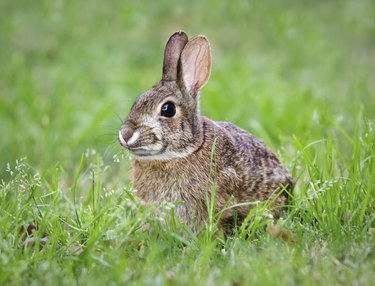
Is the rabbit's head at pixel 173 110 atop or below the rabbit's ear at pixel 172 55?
below

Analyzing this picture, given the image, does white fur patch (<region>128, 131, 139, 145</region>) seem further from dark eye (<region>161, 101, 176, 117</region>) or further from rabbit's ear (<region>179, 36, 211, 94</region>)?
rabbit's ear (<region>179, 36, 211, 94</region>)

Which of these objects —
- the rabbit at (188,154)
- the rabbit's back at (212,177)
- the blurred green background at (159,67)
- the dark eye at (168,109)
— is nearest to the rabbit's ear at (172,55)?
the rabbit at (188,154)

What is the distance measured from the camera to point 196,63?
14.8ft

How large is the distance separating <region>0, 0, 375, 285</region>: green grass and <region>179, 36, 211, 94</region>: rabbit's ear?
64 cm

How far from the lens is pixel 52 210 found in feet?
13.2

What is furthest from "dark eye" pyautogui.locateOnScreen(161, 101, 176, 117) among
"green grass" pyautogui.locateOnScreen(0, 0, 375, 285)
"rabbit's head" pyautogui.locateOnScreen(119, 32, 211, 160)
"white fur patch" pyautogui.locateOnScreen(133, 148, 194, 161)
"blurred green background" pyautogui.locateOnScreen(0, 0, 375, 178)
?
"blurred green background" pyautogui.locateOnScreen(0, 0, 375, 178)

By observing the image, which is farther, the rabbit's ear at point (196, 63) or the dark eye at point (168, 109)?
the rabbit's ear at point (196, 63)

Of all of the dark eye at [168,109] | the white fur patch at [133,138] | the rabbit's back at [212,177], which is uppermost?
the dark eye at [168,109]

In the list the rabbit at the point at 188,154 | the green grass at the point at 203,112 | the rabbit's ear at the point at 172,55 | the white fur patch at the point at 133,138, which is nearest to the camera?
the green grass at the point at 203,112

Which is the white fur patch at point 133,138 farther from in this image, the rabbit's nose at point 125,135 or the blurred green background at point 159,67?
the blurred green background at point 159,67

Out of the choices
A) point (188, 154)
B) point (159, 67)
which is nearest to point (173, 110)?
point (188, 154)

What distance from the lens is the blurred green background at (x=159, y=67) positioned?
704cm

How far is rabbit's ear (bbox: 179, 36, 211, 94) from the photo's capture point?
14.7 feet

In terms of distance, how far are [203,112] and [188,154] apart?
298cm
